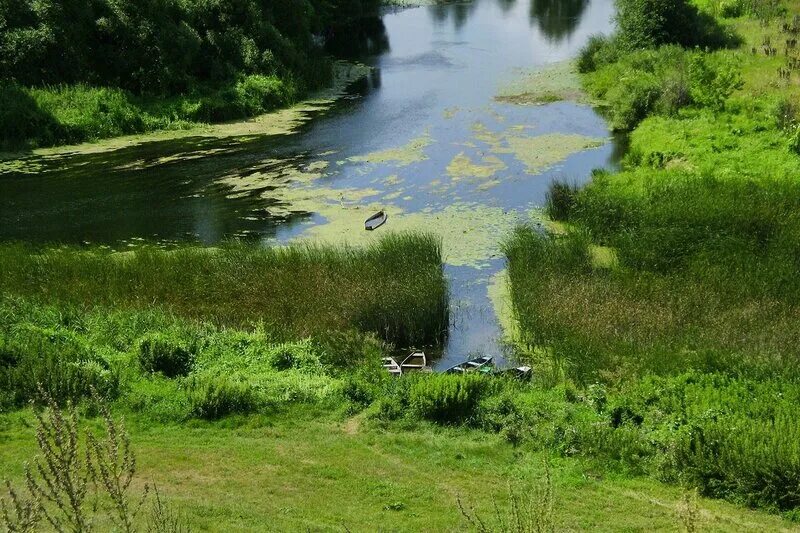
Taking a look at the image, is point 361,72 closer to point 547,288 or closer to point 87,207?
point 87,207

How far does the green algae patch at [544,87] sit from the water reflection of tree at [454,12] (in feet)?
56.9

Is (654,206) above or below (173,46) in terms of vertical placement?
below

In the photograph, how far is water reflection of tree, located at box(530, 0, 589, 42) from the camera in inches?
2064

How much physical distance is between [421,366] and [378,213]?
7534 millimetres

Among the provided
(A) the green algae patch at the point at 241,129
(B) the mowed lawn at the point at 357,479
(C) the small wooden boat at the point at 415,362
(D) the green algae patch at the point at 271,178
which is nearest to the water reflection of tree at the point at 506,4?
(A) the green algae patch at the point at 241,129

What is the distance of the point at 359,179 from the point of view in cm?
2661

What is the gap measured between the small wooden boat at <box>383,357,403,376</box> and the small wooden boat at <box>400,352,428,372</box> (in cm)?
15

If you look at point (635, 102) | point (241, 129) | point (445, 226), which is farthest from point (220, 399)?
point (635, 102)

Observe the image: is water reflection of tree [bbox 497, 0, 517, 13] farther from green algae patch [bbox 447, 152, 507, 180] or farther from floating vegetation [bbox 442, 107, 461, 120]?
green algae patch [bbox 447, 152, 507, 180]

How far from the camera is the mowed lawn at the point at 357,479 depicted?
1026 centimetres

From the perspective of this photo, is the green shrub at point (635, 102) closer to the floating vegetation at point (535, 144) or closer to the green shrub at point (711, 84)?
the green shrub at point (711, 84)

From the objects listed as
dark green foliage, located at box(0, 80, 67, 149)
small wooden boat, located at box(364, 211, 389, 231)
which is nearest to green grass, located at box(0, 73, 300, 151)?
dark green foliage, located at box(0, 80, 67, 149)

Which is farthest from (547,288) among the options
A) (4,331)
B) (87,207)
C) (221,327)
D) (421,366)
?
(87,207)

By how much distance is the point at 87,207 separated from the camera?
80.9 feet
